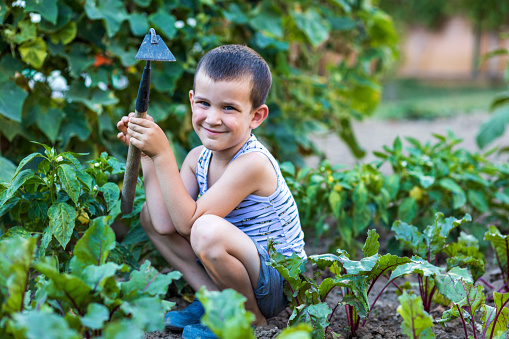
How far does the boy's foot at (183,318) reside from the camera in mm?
1864

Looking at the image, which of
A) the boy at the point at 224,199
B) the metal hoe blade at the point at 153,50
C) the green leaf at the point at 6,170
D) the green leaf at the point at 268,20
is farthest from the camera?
the green leaf at the point at 268,20

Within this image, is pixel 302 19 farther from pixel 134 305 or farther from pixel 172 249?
pixel 134 305

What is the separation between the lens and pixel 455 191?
2.56m

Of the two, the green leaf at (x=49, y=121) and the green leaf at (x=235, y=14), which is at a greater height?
the green leaf at (x=235, y=14)

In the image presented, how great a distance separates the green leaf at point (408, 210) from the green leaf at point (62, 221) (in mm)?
1467

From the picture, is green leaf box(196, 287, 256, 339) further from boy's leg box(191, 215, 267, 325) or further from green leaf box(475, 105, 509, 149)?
green leaf box(475, 105, 509, 149)

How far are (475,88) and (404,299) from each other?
1478 centimetres

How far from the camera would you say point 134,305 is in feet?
4.38

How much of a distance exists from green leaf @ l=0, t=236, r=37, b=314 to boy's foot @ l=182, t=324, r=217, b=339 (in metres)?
0.63

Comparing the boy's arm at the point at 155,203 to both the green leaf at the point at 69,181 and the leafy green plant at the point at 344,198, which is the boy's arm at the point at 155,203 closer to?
the green leaf at the point at 69,181

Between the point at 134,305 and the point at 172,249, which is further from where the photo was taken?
the point at 172,249

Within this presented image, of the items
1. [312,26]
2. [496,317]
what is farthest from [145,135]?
[312,26]

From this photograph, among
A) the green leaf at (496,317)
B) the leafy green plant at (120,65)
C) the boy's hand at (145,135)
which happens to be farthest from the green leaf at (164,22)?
the green leaf at (496,317)

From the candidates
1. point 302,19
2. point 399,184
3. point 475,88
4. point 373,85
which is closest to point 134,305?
point 399,184
